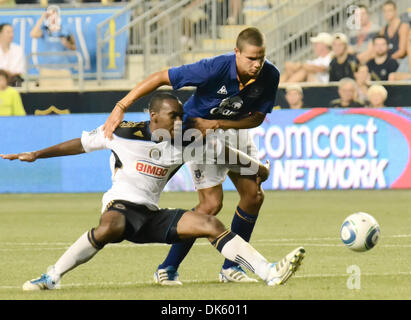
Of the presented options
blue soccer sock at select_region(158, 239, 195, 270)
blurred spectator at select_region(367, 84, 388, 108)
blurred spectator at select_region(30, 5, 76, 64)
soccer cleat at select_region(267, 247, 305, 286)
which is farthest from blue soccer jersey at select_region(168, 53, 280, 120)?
blurred spectator at select_region(30, 5, 76, 64)

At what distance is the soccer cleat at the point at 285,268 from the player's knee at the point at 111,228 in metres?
1.22

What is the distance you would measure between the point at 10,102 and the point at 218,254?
1049cm

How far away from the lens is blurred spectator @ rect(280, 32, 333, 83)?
2092 centimetres

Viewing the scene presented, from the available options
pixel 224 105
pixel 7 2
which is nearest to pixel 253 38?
pixel 224 105

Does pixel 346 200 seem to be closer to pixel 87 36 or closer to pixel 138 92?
pixel 87 36

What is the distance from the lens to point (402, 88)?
19844 mm

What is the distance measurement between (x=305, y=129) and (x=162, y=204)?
3.64 meters

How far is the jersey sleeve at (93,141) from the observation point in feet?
26.9

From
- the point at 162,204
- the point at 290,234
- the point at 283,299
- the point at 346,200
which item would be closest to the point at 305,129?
the point at 346,200

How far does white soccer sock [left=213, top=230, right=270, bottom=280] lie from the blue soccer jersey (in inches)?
57.4

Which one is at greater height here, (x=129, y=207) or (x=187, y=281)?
(x=129, y=207)

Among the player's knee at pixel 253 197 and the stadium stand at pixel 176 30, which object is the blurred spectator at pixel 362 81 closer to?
the stadium stand at pixel 176 30

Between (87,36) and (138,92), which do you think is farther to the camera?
(87,36)

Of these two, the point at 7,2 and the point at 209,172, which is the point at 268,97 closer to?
the point at 209,172
